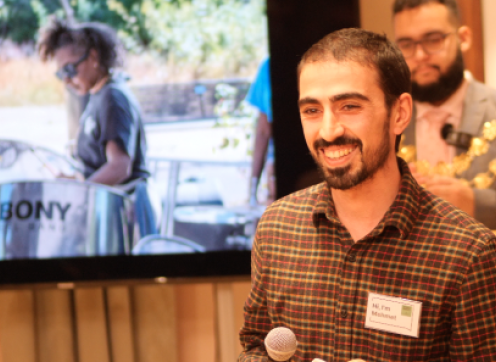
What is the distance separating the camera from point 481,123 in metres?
1.97

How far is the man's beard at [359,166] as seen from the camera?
1171 millimetres

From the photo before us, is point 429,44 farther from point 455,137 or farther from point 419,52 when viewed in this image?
point 455,137

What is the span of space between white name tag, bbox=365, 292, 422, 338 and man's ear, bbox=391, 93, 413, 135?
40 centimetres

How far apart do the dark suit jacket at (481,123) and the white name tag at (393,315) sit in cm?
102

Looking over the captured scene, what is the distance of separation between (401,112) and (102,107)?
145cm

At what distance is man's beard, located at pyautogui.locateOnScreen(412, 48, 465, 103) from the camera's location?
6.42 ft

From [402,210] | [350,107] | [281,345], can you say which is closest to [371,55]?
[350,107]

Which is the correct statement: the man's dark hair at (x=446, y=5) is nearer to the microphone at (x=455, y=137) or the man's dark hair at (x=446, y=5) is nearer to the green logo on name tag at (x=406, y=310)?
Result: the microphone at (x=455, y=137)

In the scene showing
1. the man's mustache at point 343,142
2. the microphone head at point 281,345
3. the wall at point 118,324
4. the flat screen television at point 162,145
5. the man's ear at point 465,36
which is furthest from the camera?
the wall at point 118,324

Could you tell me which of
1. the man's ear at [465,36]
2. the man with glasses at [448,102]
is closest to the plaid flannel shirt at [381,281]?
the man with glasses at [448,102]

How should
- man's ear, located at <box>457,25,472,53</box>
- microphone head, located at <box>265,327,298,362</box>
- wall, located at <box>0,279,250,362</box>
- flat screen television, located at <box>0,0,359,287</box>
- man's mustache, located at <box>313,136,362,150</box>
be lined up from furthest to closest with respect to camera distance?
wall, located at <box>0,279,250,362</box>, flat screen television, located at <box>0,0,359,287</box>, man's ear, located at <box>457,25,472,53</box>, man's mustache, located at <box>313,136,362,150</box>, microphone head, located at <box>265,327,298,362</box>

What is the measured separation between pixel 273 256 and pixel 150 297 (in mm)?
1274

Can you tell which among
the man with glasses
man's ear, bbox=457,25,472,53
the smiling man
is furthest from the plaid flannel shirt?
man's ear, bbox=457,25,472,53

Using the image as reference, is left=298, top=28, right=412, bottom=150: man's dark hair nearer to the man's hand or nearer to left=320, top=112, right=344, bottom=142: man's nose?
left=320, top=112, right=344, bottom=142: man's nose
